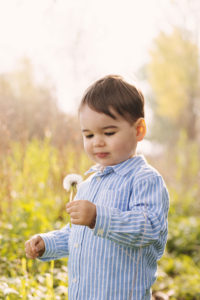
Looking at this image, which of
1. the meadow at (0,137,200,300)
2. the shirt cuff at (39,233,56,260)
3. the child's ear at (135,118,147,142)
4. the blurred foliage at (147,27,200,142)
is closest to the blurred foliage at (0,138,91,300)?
the meadow at (0,137,200,300)

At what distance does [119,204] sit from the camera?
54.6 inches

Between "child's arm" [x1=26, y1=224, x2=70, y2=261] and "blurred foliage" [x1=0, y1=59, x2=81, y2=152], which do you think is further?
"blurred foliage" [x1=0, y1=59, x2=81, y2=152]

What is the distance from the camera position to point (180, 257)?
3.92 meters

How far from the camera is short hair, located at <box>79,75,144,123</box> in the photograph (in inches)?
55.3

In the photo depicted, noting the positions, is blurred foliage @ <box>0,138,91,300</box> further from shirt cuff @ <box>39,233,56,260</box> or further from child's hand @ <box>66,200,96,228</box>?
child's hand @ <box>66,200,96,228</box>

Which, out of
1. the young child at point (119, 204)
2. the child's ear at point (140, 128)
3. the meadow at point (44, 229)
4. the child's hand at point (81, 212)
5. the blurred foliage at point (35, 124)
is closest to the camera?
the child's hand at point (81, 212)

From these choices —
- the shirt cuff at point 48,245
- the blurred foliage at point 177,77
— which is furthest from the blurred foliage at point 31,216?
the blurred foliage at point 177,77

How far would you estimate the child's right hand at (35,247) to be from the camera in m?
1.54

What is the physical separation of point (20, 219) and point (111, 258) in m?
1.89

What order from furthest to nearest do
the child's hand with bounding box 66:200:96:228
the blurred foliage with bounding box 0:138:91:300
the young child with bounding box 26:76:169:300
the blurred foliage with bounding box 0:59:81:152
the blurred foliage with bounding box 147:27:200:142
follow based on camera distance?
1. the blurred foliage with bounding box 147:27:200:142
2. the blurred foliage with bounding box 0:59:81:152
3. the blurred foliage with bounding box 0:138:91:300
4. the young child with bounding box 26:76:169:300
5. the child's hand with bounding box 66:200:96:228

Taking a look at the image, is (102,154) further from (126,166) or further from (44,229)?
(44,229)

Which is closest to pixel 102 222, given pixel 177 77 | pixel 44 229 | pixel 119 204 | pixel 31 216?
pixel 119 204

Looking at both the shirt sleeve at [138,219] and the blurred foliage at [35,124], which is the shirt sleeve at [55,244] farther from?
the blurred foliage at [35,124]

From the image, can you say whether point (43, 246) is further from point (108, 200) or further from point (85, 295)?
point (108, 200)
